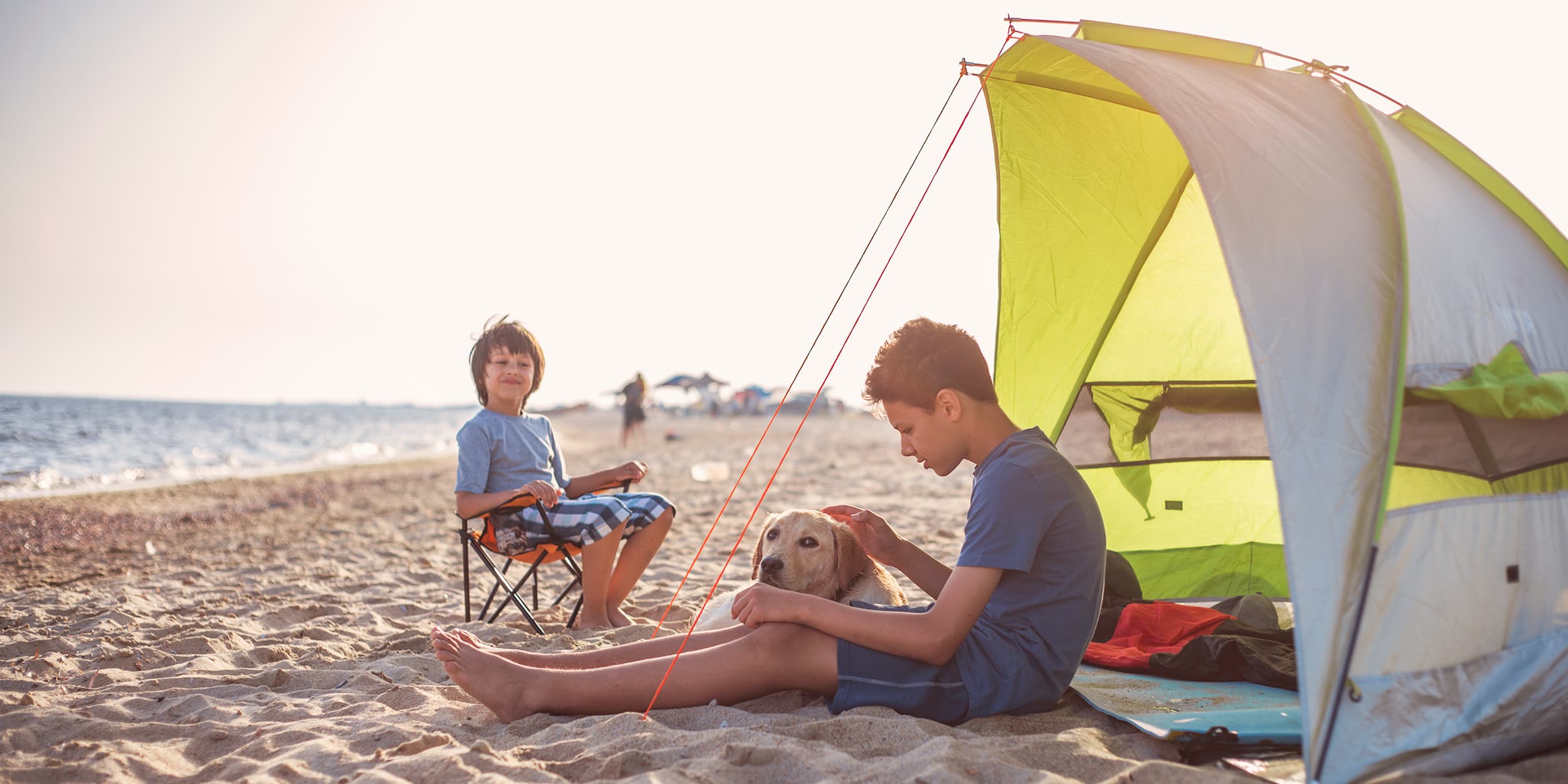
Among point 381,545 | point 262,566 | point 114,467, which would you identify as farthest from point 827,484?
point 114,467

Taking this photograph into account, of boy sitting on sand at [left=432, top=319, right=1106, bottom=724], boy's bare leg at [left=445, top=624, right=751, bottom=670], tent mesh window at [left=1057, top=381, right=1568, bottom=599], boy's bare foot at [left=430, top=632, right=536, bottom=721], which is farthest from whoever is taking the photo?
tent mesh window at [left=1057, top=381, right=1568, bottom=599]

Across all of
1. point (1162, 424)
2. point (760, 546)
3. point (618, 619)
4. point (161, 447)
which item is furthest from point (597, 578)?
point (161, 447)

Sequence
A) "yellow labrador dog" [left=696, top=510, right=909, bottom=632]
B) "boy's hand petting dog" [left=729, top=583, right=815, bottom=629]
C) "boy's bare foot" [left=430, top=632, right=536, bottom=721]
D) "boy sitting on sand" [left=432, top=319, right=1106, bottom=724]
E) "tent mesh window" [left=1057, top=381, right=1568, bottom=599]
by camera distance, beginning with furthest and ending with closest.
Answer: "tent mesh window" [left=1057, top=381, right=1568, bottom=599]
"yellow labrador dog" [left=696, top=510, right=909, bottom=632]
"boy's bare foot" [left=430, top=632, right=536, bottom=721]
"boy's hand petting dog" [left=729, top=583, right=815, bottom=629]
"boy sitting on sand" [left=432, top=319, right=1106, bottom=724]

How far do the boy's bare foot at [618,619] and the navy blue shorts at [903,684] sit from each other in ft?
6.44

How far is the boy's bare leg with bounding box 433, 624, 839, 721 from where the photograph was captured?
279cm

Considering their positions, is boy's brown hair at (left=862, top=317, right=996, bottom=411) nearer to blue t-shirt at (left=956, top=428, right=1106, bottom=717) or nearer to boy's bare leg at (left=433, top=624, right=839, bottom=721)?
blue t-shirt at (left=956, top=428, right=1106, bottom=717)

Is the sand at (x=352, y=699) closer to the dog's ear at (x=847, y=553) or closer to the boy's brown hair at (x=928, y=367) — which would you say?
the dog's ear at (x=847, y=553)

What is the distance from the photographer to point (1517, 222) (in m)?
3.15

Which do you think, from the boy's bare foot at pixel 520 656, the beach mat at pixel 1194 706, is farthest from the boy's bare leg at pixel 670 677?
the beach mat at pixel 1194 706

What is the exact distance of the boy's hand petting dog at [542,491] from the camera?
4254 mm

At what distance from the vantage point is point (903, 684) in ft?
8.98

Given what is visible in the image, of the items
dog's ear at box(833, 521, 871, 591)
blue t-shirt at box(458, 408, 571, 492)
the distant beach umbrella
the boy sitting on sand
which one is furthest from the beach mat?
the distant beach umbrella

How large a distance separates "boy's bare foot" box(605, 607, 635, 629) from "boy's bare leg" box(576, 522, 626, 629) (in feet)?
0.07

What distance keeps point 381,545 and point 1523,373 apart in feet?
25.1
